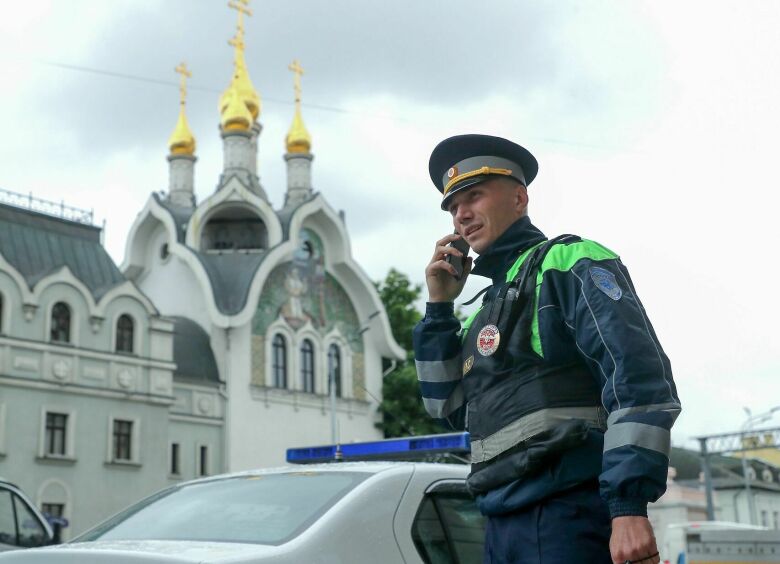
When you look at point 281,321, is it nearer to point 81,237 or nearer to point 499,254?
point 81,237

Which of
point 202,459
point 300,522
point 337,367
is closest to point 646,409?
point 300,522

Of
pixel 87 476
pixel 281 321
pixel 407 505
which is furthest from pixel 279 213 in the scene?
pixel 407 505

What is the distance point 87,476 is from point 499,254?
27.2 m

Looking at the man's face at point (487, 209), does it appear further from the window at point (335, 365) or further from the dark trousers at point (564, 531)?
the window at point (335, 365)

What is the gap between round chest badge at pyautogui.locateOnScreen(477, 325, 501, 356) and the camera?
2.99 metres

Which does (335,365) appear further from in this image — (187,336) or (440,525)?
(440,525)

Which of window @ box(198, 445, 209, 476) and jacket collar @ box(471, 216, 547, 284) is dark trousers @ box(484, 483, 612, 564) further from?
window @ box(198, 445, 209, 476)

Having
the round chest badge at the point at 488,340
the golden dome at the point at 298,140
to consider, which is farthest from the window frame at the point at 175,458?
the round chest badge at the point at 488,340

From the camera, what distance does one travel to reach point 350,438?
123ft

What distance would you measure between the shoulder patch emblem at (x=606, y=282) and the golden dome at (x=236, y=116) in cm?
4027

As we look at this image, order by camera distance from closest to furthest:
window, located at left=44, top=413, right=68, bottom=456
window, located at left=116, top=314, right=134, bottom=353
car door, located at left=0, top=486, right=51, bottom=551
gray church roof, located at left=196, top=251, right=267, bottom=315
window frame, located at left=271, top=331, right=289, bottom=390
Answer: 1. car door, located at left=0, top=486, right=51, bottom=551
2. window, located at left=44, top=413, right=68, bottom=456
3. window, located at left=116, top=314, right=134, bottom=353
4. gray church roof, located at left=196, top=251, right=267, bottom=315
5. window frame, located at left=271, top=331, right=289, bottom=390

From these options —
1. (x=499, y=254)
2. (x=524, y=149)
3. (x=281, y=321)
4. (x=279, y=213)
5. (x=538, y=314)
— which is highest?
(x=279, y=213)

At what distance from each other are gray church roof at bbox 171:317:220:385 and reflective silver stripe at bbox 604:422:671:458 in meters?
31.3

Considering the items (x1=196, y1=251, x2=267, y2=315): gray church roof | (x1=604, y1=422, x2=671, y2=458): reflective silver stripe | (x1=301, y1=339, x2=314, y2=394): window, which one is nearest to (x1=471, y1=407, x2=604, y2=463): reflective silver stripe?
(x1=604, y1=422, x2=671, y2=458): reflective silver stripe
